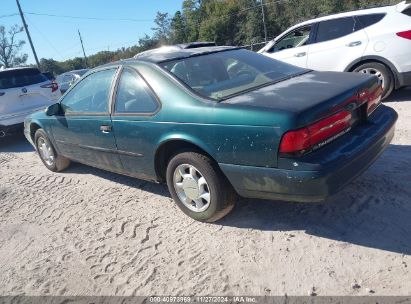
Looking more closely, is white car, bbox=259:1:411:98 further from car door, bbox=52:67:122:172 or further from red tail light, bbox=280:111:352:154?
car door, bbox=52:67:122:172

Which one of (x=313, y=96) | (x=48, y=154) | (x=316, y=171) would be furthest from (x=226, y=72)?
(x=48, y=154)

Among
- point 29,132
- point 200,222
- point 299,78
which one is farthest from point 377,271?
point 29,132

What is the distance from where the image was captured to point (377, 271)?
8.81 feet

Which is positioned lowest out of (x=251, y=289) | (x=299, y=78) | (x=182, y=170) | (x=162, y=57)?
(x=251, y=289)

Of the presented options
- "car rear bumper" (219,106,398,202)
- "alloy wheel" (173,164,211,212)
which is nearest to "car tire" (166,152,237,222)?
"alloy wheel" (173,164,211,212)

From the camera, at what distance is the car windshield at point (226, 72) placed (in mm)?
3543

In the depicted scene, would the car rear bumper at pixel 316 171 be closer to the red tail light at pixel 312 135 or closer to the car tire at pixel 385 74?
the red tail light at pixel 312 135

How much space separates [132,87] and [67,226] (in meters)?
1.61

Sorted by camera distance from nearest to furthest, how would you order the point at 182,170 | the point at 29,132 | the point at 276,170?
the point at 276,170 → the point at 182,170 → the point at 29,132

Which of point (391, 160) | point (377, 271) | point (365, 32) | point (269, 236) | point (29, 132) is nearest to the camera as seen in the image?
point (377, 271)

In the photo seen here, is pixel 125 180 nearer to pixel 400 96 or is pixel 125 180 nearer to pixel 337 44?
pixel 337 44

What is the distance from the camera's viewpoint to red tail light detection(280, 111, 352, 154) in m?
2.75

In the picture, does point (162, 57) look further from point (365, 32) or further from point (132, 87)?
point (365, 32)

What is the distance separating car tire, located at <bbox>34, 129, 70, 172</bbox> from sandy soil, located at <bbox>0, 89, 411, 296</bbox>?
1.19 metres
